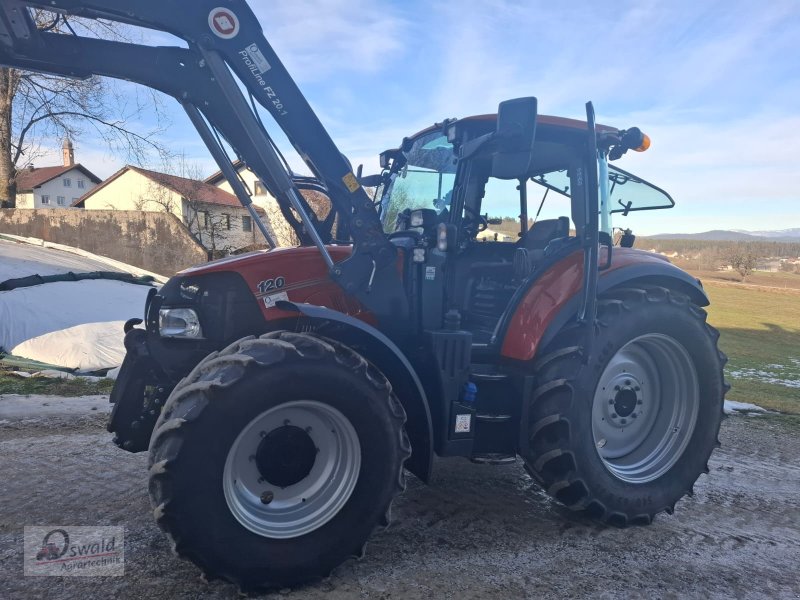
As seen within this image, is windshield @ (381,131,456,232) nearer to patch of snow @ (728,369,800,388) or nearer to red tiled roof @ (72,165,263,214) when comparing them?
patch of snow @ (728,369,800,388)

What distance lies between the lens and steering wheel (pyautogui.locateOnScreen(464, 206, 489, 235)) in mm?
3994

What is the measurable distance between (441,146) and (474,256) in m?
0.83

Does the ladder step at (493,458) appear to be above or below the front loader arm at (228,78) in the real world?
below

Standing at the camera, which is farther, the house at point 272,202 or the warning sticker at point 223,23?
the house at point 272,202

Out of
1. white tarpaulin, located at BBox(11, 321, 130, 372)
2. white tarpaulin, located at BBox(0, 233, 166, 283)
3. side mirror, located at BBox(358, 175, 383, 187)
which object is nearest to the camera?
side mirror, located at BBox(358, 175, 383, 187)

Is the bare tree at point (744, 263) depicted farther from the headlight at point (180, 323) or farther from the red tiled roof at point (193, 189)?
the headlight at point (180, 323)

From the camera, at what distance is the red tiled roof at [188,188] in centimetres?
3102

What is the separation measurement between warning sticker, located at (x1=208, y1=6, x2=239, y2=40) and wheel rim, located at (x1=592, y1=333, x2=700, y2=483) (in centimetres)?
312

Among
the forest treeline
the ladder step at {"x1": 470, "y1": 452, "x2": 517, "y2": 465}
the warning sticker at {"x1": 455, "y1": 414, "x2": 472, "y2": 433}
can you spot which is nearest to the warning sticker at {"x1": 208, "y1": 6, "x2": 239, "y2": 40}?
the warning sticker at {"x1": 455, "y1": 414, "x2": 472, "y2": 433}

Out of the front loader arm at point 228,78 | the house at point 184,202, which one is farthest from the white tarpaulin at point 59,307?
the house at point 184,202

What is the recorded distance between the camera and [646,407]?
14.0 ft

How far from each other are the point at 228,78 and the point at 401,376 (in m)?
1.92

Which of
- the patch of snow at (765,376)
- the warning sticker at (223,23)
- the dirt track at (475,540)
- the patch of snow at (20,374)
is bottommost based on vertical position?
the patch of snow at (765,376)

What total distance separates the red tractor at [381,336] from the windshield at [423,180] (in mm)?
17
